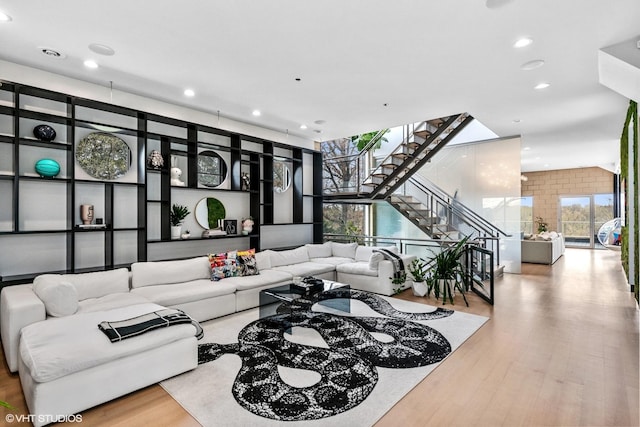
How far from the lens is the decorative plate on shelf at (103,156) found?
13.5 ft

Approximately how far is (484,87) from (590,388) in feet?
11.3

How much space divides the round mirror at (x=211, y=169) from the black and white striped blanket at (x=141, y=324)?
2.85 meters

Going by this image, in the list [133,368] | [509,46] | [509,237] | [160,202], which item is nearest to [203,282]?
[160,202]

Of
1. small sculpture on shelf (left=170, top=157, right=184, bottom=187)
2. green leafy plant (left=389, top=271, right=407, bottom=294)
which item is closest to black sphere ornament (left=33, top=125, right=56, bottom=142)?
small sculpture on shelf (left=170, top=157, right=184, bottom=187)

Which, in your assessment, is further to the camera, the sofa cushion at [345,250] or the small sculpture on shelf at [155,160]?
the sofa cushion at [345,250]

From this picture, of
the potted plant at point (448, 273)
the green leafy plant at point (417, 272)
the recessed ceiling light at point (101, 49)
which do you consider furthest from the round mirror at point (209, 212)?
the potted plant at point (448, 273)

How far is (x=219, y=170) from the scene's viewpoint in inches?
221

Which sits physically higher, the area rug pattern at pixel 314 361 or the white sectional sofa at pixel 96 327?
the white sectional sofa at pixel 96 327

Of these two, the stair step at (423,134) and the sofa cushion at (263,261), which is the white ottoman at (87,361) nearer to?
the sofa cushion at (263,261)

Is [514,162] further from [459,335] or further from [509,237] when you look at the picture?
[459,335]

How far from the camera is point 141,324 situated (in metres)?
2.67

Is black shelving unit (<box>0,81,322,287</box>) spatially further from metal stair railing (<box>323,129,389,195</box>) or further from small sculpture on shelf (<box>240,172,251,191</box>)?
metal stair railing (<box>323,129,389,195</box>)

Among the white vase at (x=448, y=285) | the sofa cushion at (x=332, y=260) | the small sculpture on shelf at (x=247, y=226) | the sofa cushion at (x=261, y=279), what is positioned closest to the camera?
the sofa cushion at (x=261, y=279)

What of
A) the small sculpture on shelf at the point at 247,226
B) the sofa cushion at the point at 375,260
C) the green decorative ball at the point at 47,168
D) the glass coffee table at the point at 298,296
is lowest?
the glass coffee table at the point at 298,296
